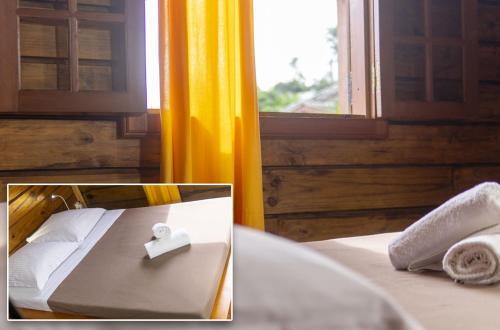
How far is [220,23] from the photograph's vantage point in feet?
5.14

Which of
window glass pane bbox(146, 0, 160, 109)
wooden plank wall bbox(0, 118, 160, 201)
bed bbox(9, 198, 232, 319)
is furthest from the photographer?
window glass pane bbox(146, 0, 160, 109)

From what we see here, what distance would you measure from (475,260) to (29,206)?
73 centimetres

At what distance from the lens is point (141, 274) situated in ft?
1.94

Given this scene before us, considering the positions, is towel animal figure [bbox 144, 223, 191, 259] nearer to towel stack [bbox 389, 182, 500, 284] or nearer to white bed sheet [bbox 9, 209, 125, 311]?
white bed sheet [bbox 9, 209, 125, 311]

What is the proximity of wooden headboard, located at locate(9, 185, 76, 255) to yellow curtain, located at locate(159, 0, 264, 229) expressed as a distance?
2.89ft

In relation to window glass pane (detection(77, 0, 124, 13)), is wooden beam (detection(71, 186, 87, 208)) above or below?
below

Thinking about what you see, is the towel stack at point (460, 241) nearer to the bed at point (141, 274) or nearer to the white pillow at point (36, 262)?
the bed at point (141, 274)

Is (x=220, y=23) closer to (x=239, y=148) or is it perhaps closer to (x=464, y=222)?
(x=239, y=148)

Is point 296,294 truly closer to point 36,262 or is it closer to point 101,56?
point 36,262

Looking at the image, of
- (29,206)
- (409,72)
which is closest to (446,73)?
(409,72)

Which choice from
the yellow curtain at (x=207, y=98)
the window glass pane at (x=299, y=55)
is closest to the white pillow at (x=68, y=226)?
the yellow curtain at (x=207, y=98)

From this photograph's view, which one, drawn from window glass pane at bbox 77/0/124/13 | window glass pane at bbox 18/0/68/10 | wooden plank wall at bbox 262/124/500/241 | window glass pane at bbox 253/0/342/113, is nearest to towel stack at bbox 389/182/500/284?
wooden plank wall at bbox 262/124/500/241

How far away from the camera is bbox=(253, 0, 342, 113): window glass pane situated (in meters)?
5.15

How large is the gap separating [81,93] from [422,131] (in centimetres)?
142
